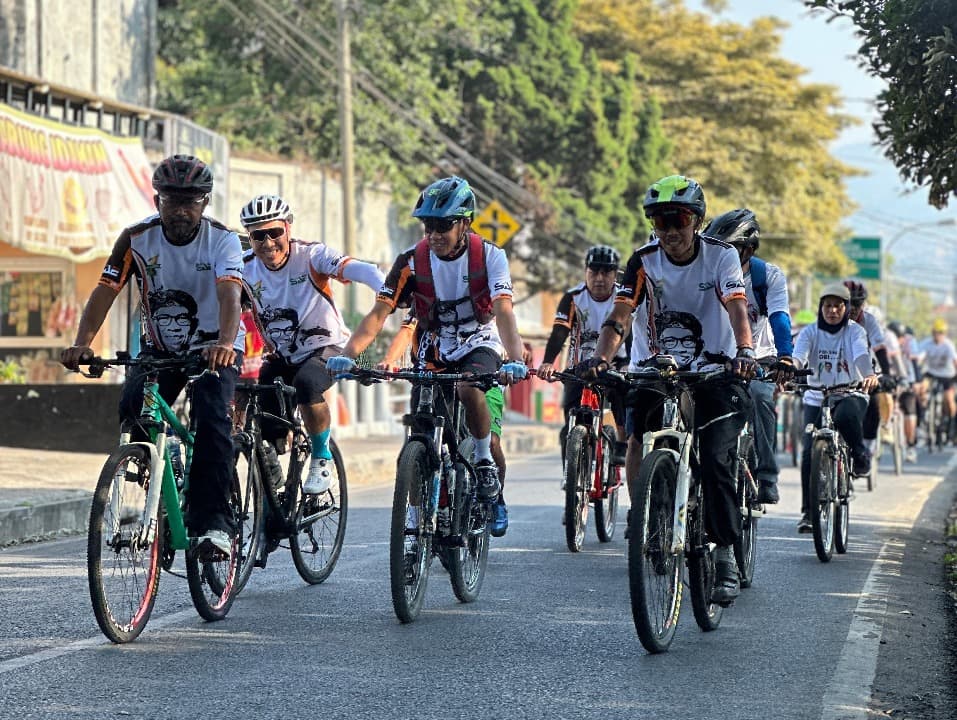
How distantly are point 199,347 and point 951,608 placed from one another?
4311 millimetres

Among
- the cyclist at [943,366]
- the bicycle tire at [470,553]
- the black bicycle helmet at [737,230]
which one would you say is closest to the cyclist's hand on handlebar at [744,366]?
the bicycle tire at [470,553]

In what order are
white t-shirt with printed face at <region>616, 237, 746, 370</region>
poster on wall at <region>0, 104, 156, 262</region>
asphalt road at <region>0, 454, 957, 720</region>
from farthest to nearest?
poster on wall at <region>0, 104, 156, 262</region>, white t-shirt with printed face at <region>616, 237, 746, 370</region>, asphalt road at <region>0, 454, 957, 720</region>

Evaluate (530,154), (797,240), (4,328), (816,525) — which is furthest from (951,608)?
(797,240)

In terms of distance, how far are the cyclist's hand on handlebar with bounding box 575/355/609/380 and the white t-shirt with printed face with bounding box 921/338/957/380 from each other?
779 inches

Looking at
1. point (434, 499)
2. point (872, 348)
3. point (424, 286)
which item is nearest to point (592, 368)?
point (434, 499)

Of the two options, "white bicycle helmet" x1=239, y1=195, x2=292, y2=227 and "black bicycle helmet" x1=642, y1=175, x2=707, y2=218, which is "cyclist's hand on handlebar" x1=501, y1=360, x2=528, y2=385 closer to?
"black bicycle helmet" x1=642, y1=175, x2=707, y2=218

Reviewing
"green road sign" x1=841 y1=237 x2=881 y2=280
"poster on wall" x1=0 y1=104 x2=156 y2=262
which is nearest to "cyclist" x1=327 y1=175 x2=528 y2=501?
"poster on wall" x1=0 y1=104 x2=156 y2=262

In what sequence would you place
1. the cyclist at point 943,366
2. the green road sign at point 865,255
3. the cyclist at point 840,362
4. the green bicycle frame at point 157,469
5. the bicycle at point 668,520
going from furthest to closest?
the green road sign at point 865,255
the cyclist at point 943,366
the cyclist at point 840,362
the green bicycle frame at point 157,469
the bicycle at point 668,520

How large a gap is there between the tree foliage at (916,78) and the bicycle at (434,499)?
3.63 metres

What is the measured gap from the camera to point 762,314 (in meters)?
9.80

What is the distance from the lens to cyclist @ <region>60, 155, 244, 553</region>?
7152 mm

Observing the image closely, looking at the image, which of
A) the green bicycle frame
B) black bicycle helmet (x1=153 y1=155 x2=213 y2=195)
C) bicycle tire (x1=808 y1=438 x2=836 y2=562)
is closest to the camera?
the green bicycle frame

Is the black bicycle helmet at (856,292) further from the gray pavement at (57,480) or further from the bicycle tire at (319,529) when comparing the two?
the gray pavement at (57,480)

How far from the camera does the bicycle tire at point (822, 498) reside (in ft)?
34.4
